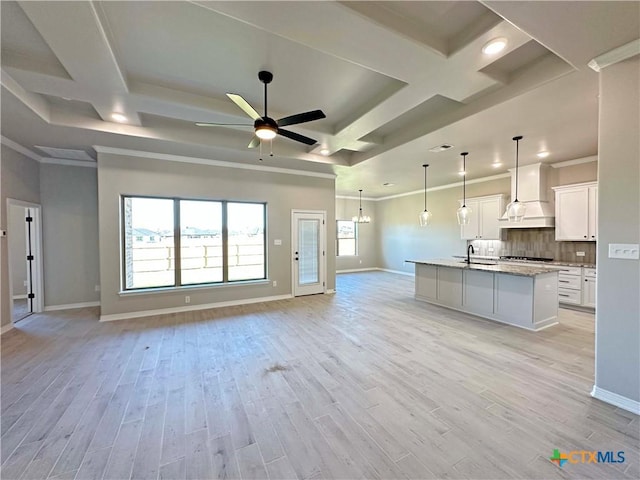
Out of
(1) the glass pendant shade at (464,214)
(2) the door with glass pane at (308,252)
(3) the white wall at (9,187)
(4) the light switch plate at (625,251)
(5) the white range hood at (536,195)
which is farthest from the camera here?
(2) the door with glass pane at (308,252)

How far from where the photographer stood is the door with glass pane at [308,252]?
6471mm

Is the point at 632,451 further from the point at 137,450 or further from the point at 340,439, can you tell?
the point at 137,450

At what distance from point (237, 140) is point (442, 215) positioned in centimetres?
679

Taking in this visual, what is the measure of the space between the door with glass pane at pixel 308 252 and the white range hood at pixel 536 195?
4.62 m

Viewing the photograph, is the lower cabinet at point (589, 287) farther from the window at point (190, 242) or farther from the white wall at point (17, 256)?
the white wall at point (17, 256)

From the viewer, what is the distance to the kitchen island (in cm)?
420

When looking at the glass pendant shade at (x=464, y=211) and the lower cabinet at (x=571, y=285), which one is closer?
the glass pendant shade at (x=464, y=211)

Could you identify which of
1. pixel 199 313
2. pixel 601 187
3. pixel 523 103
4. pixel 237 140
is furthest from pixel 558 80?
pixel 199 313

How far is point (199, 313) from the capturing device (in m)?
5.18

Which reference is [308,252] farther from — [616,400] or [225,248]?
[616,400]

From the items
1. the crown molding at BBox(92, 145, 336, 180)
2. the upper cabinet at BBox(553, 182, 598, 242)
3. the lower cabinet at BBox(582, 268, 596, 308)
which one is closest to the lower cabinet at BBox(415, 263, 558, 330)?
the lower cabinet at BBox(582, 268, 596, 308)

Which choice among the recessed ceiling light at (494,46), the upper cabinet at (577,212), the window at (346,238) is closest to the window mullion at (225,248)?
the recessed ceiling light at (494,46)

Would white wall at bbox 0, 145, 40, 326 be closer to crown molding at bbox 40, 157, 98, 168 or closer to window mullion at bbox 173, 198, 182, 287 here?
crown molding at bbox 40, 157, 98, 168

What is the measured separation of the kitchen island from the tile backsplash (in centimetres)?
197
